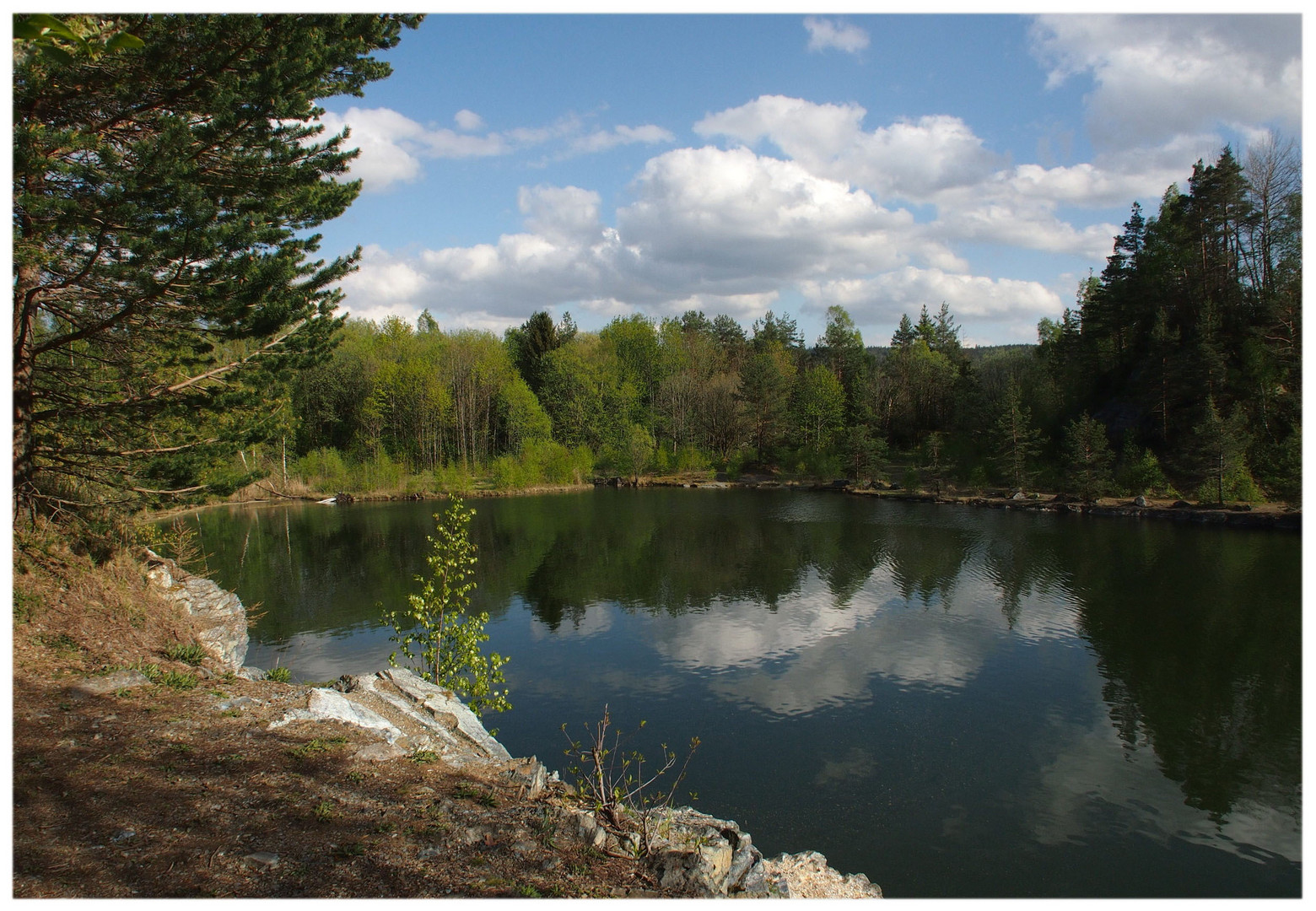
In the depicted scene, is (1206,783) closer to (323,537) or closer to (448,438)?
(323,537)

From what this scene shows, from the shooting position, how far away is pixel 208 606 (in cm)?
1538

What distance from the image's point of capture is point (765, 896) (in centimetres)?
579

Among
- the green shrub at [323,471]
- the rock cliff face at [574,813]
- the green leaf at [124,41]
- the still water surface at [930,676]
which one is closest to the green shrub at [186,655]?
the rock cliff face at [574,813]

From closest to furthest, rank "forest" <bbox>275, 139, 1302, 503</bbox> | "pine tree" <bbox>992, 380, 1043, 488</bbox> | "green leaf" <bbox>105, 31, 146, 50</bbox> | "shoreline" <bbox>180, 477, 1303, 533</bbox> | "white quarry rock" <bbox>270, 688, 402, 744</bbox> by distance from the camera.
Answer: "green leaf" <bbox>105, 31, 146, 50</bbox> < "white quarry rock" <bbox>270, 688, 402, 744</bbox> < "shoreline" <bbox>180, 477, 1303, 533</bbox> < "forest" <bbox>275, 139, 1302, 503</bbox> < "pine tree" <bbox>992, 380, 1043, 488</bbox>

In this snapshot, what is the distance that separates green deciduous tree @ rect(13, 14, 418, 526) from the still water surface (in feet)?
20.4

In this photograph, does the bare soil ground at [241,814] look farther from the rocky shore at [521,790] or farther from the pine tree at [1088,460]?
the pine tree at [1088,460]

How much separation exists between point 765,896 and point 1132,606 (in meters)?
17.3

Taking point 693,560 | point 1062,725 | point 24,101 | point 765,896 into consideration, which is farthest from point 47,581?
point 693,560

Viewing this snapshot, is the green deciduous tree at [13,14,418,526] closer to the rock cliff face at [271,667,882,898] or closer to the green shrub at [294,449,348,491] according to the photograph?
the rock cliff face at [271,667,882,898]

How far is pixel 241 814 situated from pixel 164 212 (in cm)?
705

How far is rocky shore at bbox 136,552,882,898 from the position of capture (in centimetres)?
541

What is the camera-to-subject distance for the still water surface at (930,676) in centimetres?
880

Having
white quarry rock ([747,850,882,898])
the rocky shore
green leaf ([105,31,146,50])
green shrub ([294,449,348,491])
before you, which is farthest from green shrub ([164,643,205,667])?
green shrub ([294,449,348,491])

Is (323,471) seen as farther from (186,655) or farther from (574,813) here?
(574,813)
